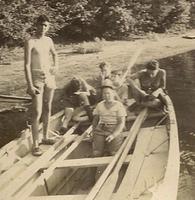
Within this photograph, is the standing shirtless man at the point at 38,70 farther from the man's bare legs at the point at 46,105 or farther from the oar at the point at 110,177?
the oar at the point at 110,177

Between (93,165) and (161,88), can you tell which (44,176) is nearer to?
(93,165)

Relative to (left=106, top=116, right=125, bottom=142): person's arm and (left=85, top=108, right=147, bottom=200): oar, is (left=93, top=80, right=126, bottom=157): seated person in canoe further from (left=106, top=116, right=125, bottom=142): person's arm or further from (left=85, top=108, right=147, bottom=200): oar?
(left=85, top=108, right=147, bottom=200): oar

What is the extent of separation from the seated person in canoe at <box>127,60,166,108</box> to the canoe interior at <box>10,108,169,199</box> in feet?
1.39

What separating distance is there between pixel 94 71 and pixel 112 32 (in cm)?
527

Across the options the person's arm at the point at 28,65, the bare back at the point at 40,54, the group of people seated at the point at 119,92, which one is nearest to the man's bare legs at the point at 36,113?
the person's arm at the point at 28,65

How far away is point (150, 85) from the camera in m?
7.67

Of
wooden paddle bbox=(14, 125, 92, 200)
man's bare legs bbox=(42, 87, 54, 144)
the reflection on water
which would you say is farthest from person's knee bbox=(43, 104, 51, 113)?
the reflection on water

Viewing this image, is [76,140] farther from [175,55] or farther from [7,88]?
[175,55]

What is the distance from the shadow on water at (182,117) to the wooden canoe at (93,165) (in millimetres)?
875

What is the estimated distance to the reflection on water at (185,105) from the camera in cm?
699

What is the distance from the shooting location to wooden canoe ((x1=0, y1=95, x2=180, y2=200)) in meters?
4.62

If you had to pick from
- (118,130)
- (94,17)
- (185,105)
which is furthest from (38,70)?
(94,17)

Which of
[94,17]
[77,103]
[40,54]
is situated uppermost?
[94,17]

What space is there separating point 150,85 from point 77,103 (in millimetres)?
1184
